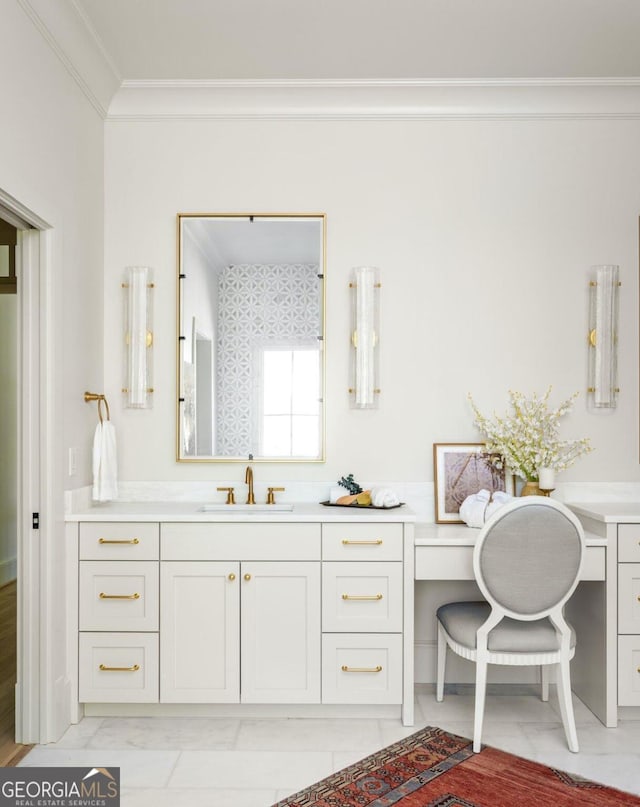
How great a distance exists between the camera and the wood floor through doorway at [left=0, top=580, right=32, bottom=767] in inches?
102

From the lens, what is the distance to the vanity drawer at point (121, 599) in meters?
2.89

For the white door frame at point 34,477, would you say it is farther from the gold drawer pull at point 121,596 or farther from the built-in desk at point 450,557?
the built-in desk at point 450,557

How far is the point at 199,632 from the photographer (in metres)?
2.88

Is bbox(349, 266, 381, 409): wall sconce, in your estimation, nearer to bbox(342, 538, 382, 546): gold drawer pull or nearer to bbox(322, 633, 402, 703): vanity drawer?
bbox(342, 538, 382, 546): gold drawer pull

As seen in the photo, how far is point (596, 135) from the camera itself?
132 inches

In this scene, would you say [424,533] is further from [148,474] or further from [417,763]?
[148,474]

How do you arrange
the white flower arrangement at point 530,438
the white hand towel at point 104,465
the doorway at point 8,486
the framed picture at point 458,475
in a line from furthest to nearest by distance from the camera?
1. the framed picture at point 458,475
2. the white flower arrangement at point 530,438
3. the white hand towel at point 104,465
4. the doorway at point 8,486

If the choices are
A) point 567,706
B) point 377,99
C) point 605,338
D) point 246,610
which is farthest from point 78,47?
point 567,706

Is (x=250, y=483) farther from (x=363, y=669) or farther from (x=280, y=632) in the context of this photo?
(x=363, y=669)

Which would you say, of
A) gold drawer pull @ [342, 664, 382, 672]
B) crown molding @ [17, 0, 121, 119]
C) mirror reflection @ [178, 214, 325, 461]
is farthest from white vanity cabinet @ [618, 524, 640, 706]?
crown molding @ [17, 0, 121, 119]

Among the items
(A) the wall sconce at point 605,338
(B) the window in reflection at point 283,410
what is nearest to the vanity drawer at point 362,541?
(B) the window in reflection at point 283,410

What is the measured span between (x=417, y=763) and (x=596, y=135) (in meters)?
2.88

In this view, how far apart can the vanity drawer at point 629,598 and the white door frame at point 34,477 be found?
2.28m

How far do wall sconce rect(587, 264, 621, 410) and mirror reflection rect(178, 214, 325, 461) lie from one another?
130 centimetres
